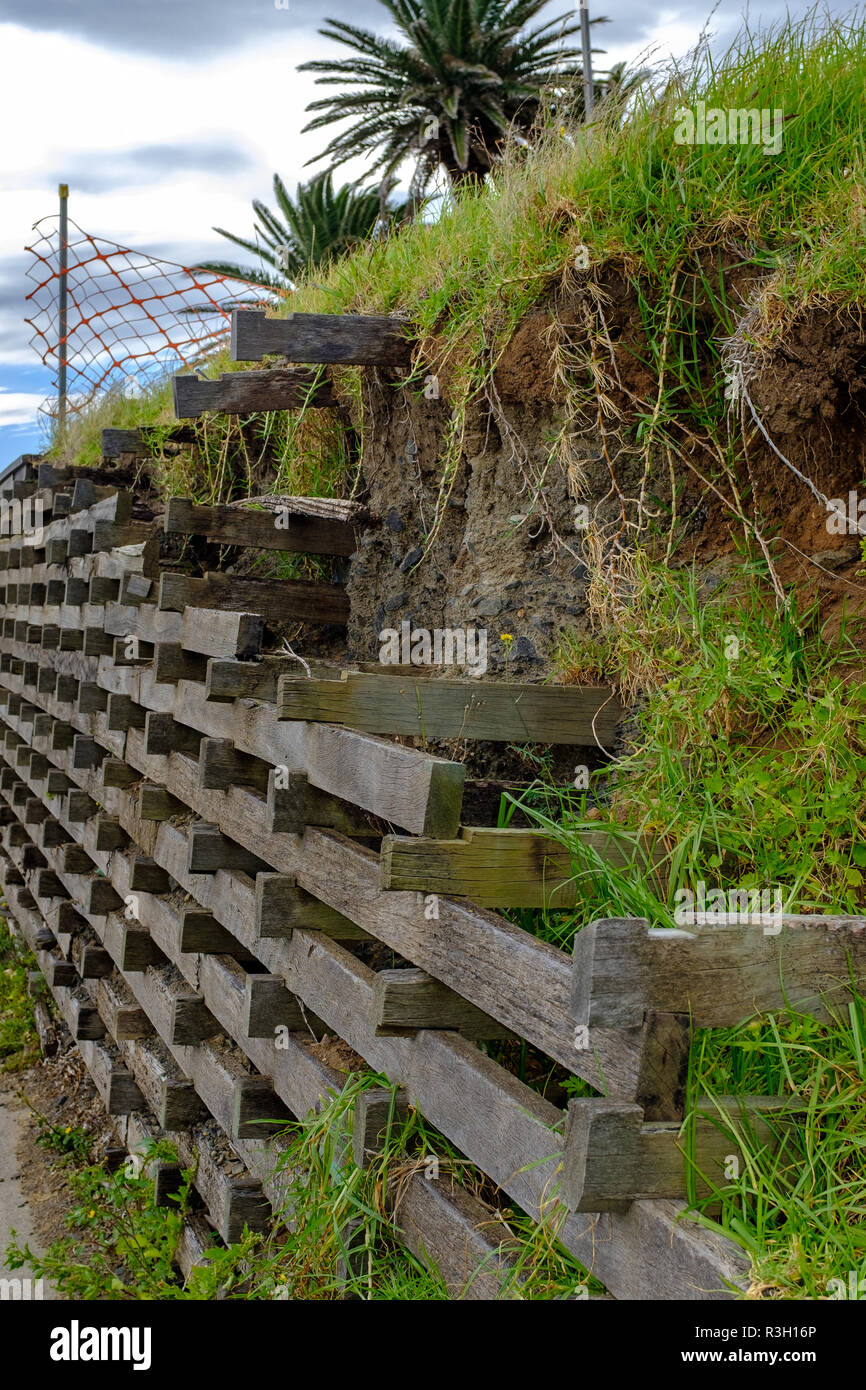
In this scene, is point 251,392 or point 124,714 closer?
point 251,392

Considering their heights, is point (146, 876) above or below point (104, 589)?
below

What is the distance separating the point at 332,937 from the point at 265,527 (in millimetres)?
2404

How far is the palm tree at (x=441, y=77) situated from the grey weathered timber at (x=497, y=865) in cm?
1979

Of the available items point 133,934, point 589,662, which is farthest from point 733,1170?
point 133,934

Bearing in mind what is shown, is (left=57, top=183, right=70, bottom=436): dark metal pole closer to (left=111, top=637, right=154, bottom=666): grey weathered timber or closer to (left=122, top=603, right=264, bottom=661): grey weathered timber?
(left=111, top=637, right=154, bottom=666): grey weathered timber

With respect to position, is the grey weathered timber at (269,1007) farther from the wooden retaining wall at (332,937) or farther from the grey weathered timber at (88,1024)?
the grey weathered timber at (88,1024)

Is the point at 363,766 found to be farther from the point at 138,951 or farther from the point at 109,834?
the point at 109,834

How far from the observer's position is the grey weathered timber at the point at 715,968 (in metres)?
2.12

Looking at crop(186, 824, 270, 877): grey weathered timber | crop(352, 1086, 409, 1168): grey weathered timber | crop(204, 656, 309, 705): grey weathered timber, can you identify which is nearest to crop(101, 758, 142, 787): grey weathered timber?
crop(186, 824, 270, 877): grey weathered timber

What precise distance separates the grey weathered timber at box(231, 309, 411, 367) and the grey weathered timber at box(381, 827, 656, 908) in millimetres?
2355

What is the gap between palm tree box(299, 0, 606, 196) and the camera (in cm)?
2097

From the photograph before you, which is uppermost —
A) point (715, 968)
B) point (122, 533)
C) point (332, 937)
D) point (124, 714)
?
point (122, 533)

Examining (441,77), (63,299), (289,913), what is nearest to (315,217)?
(441,77)

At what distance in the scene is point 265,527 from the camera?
546 cm
